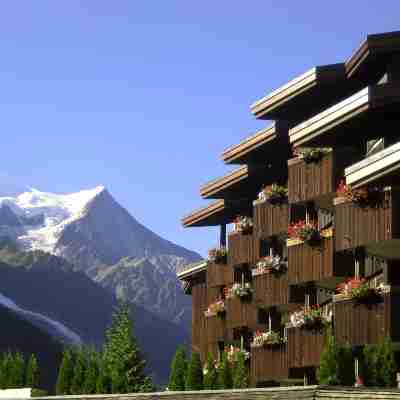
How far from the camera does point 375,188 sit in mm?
41344

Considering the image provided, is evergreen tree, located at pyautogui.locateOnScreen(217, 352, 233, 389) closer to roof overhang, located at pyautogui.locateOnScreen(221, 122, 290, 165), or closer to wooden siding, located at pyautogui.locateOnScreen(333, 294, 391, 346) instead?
wooden siding, located at pyautogui.locateOnScreen(333, 294, 391, 346)

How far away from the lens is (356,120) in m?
43.2

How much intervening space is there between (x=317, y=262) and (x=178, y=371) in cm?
697

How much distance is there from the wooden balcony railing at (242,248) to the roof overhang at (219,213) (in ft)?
7.31

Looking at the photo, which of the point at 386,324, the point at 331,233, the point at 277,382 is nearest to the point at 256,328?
the point at 277,382

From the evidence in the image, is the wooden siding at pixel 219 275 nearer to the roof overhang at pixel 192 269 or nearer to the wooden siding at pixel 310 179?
the roof overhang at pixel 192 269

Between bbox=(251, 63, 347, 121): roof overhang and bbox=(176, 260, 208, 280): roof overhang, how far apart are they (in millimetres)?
12362

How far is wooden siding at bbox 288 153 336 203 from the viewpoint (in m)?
46.0

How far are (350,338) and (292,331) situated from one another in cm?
607

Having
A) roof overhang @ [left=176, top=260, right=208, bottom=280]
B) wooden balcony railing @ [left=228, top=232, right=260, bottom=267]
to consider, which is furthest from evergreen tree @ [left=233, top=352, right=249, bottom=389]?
roof overhang @ [left=176, top=260, right=208, bottom=280]

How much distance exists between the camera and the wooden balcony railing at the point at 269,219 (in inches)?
2036

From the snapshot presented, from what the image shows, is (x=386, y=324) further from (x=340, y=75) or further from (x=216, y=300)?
(x=216, y=300)

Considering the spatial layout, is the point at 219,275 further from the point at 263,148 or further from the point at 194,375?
the point at 194,375

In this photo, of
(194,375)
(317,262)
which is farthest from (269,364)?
(317,262)
